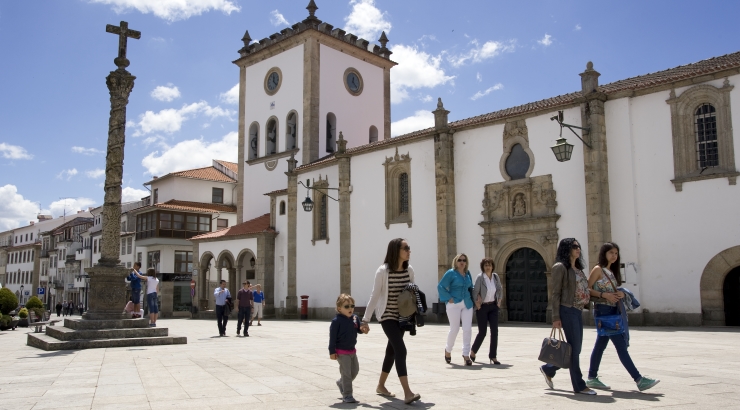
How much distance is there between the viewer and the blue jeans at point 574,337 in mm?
6652

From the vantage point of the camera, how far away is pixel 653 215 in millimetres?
18266

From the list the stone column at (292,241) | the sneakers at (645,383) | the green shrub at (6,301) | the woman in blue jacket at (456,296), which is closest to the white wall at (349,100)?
the stone column at (292,241)

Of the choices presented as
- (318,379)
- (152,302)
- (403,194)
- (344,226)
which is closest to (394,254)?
(318,379)

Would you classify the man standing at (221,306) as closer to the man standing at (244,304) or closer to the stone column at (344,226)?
the man standing at (244,304)

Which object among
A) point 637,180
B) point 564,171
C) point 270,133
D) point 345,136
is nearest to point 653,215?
point 637,180

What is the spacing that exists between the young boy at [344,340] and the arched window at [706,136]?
14624 millimetres

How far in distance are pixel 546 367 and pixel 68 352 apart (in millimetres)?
9321

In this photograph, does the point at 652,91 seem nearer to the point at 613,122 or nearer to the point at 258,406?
the point at 613,122

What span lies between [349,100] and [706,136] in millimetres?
22465

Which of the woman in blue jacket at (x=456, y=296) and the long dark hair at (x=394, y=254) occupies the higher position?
the long dark hair at (x=394, y=254)

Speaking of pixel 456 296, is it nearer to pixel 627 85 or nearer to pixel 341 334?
pixel 341 334

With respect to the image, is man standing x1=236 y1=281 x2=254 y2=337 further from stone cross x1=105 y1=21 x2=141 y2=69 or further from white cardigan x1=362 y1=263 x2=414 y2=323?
white cardigan x1=362 y1=263 x2=414 y2=323

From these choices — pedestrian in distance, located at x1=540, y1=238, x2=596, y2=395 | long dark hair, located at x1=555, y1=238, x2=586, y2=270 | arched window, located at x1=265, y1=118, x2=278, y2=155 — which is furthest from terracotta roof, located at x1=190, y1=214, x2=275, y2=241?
pedestrian in distance, located at x1=540, y1=238, x2=596, y2=395

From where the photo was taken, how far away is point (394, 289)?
21.9 feet
